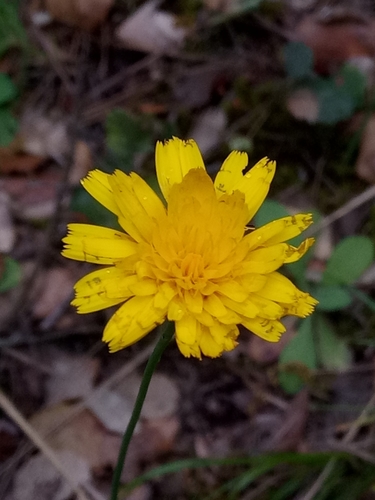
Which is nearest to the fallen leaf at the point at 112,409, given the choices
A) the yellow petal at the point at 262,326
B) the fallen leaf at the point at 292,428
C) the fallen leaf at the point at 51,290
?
the fallen leaf at the point at 51,290

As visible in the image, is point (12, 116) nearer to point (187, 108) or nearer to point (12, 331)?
point (187, 108)

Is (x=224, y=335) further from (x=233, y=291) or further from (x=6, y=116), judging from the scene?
(x=6, y=116)

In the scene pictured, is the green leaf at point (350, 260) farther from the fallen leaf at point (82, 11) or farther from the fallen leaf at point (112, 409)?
the fallen leaf at point (82, 11)

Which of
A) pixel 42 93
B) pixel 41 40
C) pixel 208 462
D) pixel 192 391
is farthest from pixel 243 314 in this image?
pixel 41 40

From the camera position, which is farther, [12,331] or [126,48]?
[126,48]

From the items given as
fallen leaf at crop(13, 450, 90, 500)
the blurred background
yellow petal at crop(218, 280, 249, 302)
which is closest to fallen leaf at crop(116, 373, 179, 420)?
the blurred background

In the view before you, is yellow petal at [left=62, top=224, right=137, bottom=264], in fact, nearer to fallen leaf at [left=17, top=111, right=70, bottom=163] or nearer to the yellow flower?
the yellow flower
